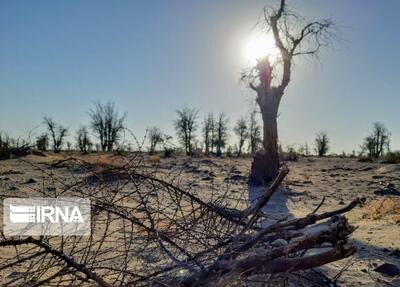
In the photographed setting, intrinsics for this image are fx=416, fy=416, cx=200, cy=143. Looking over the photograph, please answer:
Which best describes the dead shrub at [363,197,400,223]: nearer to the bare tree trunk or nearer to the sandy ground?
the sandy ground

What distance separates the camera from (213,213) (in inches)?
123

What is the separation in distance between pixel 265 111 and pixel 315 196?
4384 mm

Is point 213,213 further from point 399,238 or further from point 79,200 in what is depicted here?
point 399,238

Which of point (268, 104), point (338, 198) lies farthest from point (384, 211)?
point (268, 104)

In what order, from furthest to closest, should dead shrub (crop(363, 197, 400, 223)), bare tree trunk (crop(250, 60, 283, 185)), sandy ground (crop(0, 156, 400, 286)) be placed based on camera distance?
1. bare tree trunk (crop(250, 60, 283, 185))
2. dead shrub (crop(363, 197, 400, 223))
3. sandy ground (crop(0, 156, 400, 286))

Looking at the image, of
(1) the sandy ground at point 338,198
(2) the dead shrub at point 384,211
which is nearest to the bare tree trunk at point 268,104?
(1) the sandy ground at point 338,198

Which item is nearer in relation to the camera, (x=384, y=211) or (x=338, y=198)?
(x=384, y=211)

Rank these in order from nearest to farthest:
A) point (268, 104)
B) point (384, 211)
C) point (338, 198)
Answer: point (384, 211)
point (338, 198)
point (268, 104)

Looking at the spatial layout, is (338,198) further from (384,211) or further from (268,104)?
(268,104)

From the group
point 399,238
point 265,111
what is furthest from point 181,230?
point 265,111

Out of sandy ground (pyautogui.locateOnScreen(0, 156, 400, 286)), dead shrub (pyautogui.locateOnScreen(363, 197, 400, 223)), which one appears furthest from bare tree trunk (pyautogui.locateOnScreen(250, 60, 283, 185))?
dead shrub (pyautogui.locateOnScreen(363, 197, 400, 223))

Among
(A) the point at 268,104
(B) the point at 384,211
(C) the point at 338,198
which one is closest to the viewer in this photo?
(B) the point at 384,211

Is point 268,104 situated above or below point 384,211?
above

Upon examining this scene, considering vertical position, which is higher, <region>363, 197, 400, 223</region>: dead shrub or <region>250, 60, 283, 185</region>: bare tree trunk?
<region>250, 60, 283, 185</region>: bare tree trunk
